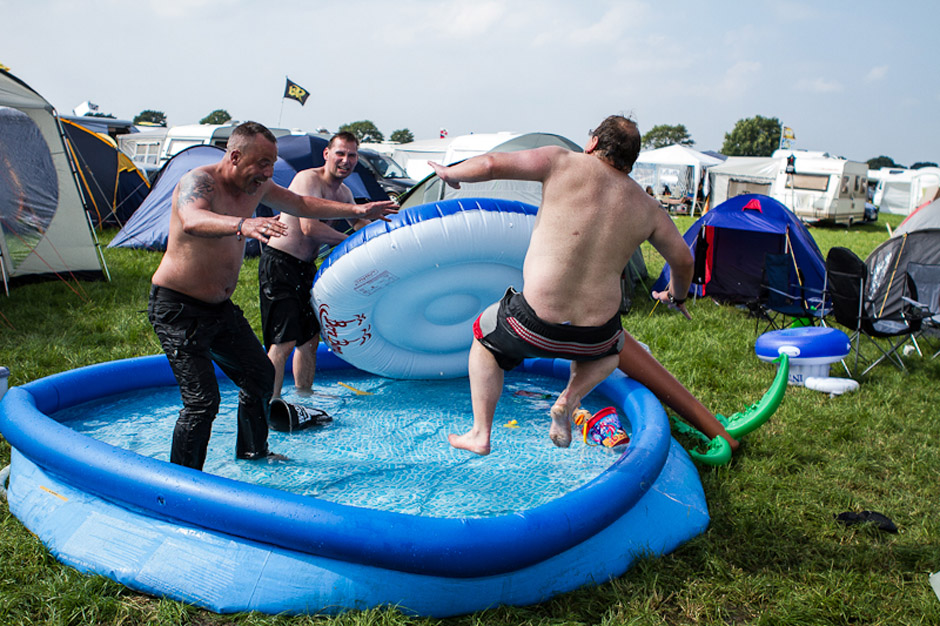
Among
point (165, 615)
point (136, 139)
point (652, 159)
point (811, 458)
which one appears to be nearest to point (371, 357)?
point (165, 615)

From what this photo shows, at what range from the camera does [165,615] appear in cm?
230

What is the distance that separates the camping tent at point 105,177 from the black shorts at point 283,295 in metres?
9.01

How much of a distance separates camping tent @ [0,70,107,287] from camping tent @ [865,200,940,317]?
29.1 ft

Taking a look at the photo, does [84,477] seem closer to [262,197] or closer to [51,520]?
[51,520]

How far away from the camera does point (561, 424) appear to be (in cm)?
294

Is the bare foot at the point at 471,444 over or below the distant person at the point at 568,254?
below

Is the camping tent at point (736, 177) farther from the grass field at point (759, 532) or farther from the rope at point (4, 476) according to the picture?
the rope at point (4, 476)

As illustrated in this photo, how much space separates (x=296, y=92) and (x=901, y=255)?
603 inches

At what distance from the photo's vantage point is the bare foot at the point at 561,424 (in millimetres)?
2928

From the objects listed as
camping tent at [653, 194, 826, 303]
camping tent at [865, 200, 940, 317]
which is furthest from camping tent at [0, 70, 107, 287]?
camping tent at [865, 200, 940, 317]

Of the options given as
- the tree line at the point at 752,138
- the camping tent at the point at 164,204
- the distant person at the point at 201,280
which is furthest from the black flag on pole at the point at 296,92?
Result: the tree line at the point at 752,138

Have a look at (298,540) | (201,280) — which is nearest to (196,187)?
(201,280)

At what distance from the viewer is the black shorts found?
4223 millimetres

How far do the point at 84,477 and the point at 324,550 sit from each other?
3.57 ft
